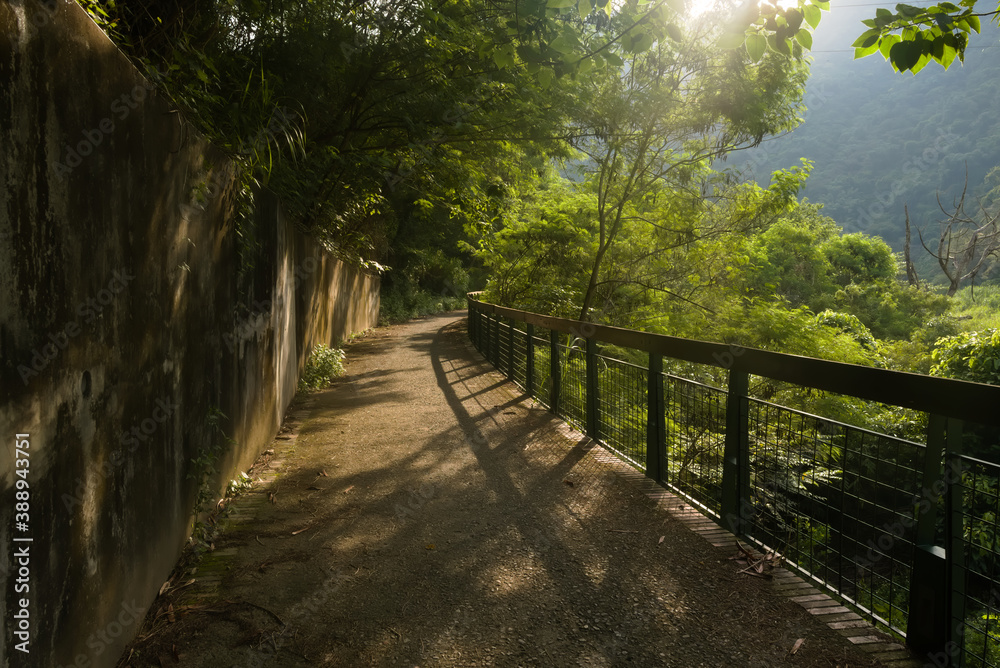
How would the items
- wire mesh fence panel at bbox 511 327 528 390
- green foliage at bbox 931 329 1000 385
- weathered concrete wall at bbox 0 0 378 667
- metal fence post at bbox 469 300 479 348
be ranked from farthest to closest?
metal fence post at bbox 469 300 479 348, green foliage at bbox 931 329 1000 385, wire mesh fence panel at bbox 511 327 528 390, weathered concrete wall at bbox 0 0 378 667

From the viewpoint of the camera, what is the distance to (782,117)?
10.9 meters

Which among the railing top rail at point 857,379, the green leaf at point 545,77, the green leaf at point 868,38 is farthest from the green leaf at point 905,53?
the green leaf at point 545,77

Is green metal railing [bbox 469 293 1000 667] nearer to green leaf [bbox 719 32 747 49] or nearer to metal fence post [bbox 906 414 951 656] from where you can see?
metal fence post [bbox 906 414 951 656]

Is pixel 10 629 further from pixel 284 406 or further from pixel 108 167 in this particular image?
pixel 284 406

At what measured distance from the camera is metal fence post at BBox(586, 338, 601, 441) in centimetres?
561

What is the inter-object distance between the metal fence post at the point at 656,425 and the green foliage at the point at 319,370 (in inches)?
208

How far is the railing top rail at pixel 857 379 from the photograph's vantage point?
2.05m

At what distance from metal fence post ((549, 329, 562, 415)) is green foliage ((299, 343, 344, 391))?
3.47 metres

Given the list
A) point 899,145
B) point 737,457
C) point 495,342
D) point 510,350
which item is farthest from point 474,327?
point 899,145

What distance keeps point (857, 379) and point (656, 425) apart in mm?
1883

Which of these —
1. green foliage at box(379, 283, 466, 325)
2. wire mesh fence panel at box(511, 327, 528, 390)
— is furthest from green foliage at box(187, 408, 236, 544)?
green foliage at box(379, 283, 466, 325)

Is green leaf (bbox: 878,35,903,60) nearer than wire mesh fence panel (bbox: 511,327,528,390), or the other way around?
green leaf (bbox: 878,35,903,60)

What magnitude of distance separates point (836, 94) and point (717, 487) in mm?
170435

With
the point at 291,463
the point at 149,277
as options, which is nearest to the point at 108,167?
the point at 149,277
